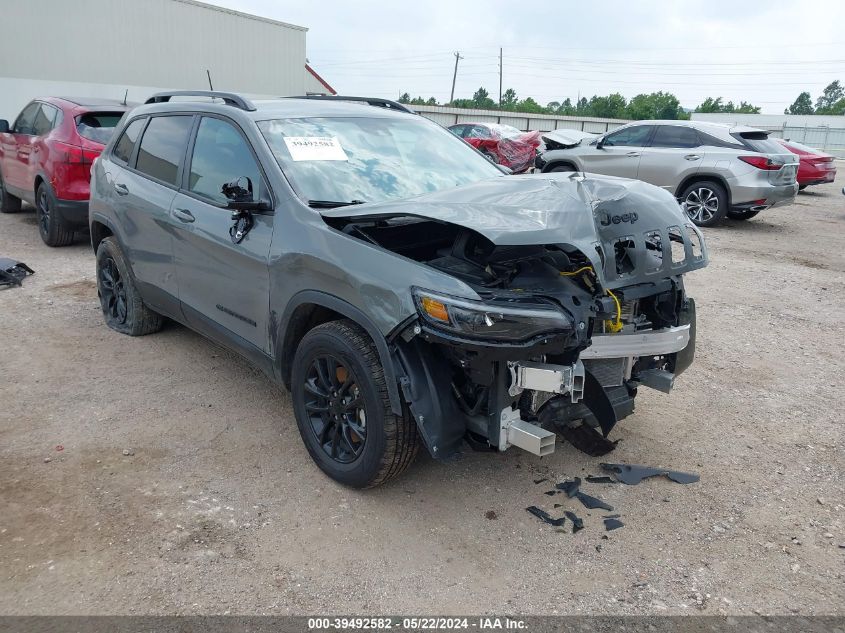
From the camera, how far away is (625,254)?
10.7 ft

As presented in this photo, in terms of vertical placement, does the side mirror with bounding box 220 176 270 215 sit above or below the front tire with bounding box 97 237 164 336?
above

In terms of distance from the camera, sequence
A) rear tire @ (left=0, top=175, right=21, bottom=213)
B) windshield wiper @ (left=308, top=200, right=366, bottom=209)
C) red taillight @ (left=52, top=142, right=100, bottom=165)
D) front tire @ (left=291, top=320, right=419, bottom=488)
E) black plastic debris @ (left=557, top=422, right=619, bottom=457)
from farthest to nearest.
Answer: rear tire @ (left=0, top=175, right=21, bottom=213), red taillight @ (left=52, top=142, right=100, bottom=165), black plastic debris @ (left=557, top=422, right=619, bottom=457), windshield wiper @ (left=308, top=200, right=366, bottom=209), front tire @ (left=291, top=320, right=419, bottom=488)

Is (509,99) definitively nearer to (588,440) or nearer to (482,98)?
(482,98)

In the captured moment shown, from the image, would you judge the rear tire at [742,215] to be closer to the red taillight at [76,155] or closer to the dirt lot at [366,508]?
the dirt lot at [366,508]

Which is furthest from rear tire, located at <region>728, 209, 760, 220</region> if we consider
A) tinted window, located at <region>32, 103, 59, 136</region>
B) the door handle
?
tinted window, located at <region>32, 103, 59, 136</region>

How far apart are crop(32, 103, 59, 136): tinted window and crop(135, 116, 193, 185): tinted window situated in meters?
4.24

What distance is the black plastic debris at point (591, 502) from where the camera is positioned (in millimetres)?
3178

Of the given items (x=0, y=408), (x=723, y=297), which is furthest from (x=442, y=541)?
(x=723, y=297)

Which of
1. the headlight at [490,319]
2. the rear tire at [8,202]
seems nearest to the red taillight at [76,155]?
the rear tire at [8,202]

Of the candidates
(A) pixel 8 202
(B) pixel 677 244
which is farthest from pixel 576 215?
(A) pixel 8 202

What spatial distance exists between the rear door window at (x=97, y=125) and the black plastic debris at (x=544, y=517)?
22.2 feet

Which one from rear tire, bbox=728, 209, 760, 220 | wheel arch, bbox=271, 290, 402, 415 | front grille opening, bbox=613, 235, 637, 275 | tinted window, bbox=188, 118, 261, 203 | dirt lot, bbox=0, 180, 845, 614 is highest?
tinted window, bbox=188, 118, 261, 203

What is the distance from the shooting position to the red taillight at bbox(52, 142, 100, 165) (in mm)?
7426

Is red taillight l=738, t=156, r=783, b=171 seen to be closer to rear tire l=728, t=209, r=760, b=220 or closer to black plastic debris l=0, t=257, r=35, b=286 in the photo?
rear tire l=728, t=209, r=760, b=220
